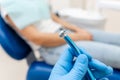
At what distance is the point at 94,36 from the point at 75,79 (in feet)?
2.66

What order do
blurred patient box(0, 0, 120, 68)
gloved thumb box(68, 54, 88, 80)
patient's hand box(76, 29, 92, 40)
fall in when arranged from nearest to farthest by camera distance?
gloved thumb box(68, 54, 88, 80), blurred patient box(0, 0, 120, 68), patient's hand box(76, 29, 92, 40)

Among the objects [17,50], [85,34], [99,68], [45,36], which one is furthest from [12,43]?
[99,68]

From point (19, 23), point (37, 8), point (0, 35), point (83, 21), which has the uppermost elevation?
point (83, 21)

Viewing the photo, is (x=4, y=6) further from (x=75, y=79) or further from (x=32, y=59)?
(x=75, y=79)

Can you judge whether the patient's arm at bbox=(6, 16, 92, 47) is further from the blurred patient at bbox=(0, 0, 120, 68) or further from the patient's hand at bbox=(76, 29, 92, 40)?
the patient's hand at bbox=(76, 29, 92, 40)

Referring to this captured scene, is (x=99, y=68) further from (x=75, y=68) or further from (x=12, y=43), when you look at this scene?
(x=12, y=43)

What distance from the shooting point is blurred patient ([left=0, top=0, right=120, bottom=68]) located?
3.37 ft

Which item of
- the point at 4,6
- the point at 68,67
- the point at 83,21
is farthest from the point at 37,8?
the point at 68,67

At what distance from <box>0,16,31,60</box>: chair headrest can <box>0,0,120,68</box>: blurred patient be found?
1.7 inches

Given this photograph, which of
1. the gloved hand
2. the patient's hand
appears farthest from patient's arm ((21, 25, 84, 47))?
the gloved hand

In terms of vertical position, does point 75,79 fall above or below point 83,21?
below

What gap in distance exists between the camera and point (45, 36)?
1.12 metres

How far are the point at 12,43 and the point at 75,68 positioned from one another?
2.09 feet

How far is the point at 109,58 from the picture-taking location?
1.01 m
